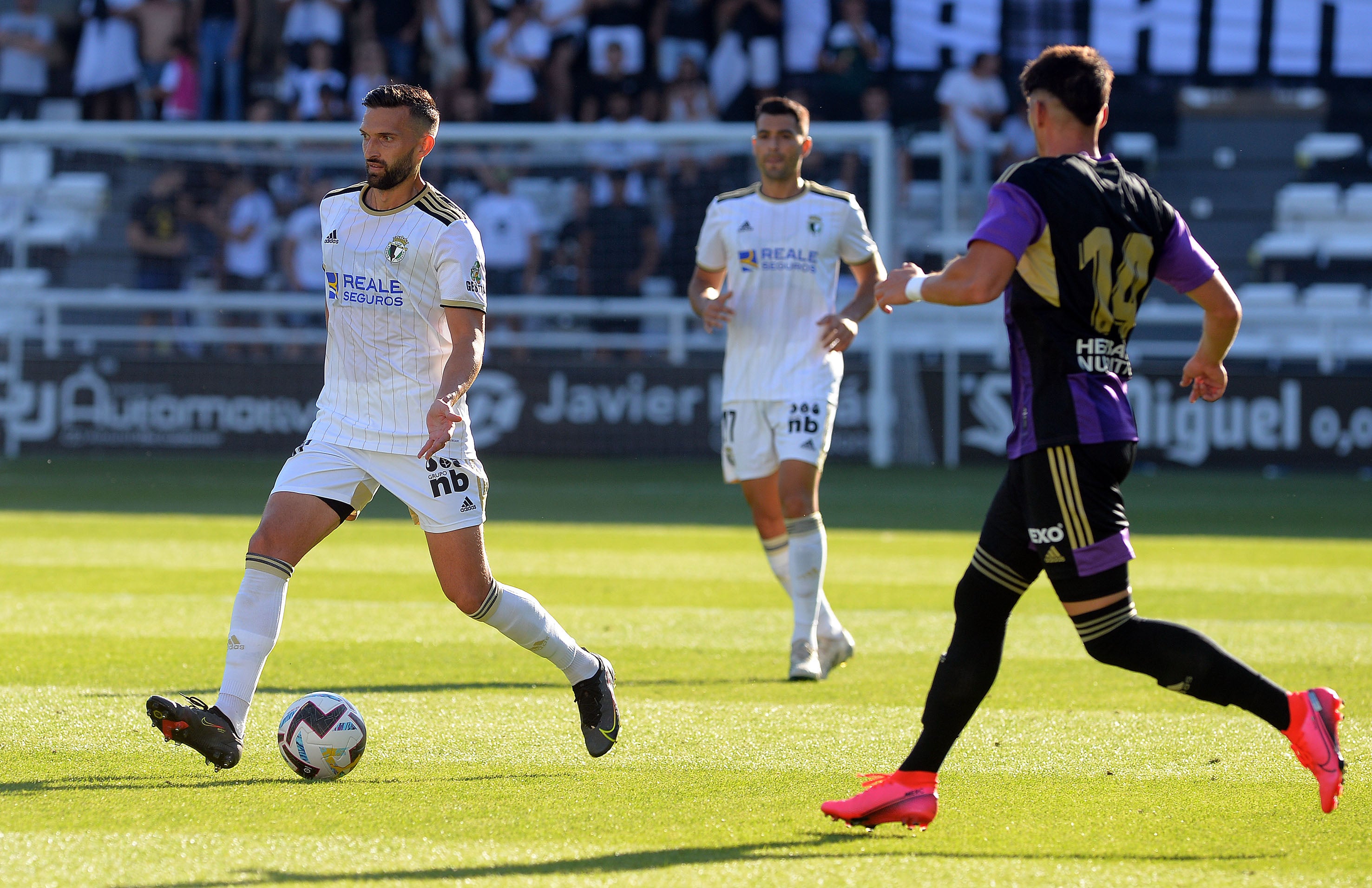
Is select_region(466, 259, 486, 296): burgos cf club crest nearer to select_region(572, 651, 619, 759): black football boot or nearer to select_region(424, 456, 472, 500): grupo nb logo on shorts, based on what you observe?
select_region(424, 456, 472, 500): grupo nb logo on shorts

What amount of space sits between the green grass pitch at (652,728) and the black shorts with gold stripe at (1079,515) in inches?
26.2

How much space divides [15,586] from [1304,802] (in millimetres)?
6775

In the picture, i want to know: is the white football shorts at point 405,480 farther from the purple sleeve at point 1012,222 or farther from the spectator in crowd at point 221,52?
the spectator in crowd at point 221,52

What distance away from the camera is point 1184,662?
13.1ft

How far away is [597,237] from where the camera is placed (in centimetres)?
1830

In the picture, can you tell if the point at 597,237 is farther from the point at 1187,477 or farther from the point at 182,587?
the point at 182,587

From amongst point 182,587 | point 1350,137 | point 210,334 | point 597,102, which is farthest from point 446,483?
point 1350,137

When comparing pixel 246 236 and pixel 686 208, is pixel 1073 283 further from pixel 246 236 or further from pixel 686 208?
pixel 246 236

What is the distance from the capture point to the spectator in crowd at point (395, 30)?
21219mm

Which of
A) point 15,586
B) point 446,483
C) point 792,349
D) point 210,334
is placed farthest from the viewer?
point 210,334

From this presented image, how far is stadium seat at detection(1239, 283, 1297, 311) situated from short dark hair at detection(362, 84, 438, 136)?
15.4 metres

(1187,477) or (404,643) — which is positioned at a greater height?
(404,643)

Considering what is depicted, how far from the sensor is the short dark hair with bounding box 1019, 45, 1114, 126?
156 inches

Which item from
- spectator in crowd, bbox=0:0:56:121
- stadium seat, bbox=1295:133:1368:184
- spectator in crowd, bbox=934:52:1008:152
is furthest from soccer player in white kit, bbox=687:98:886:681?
spectator in crowd, bbox=0:0:56:121
